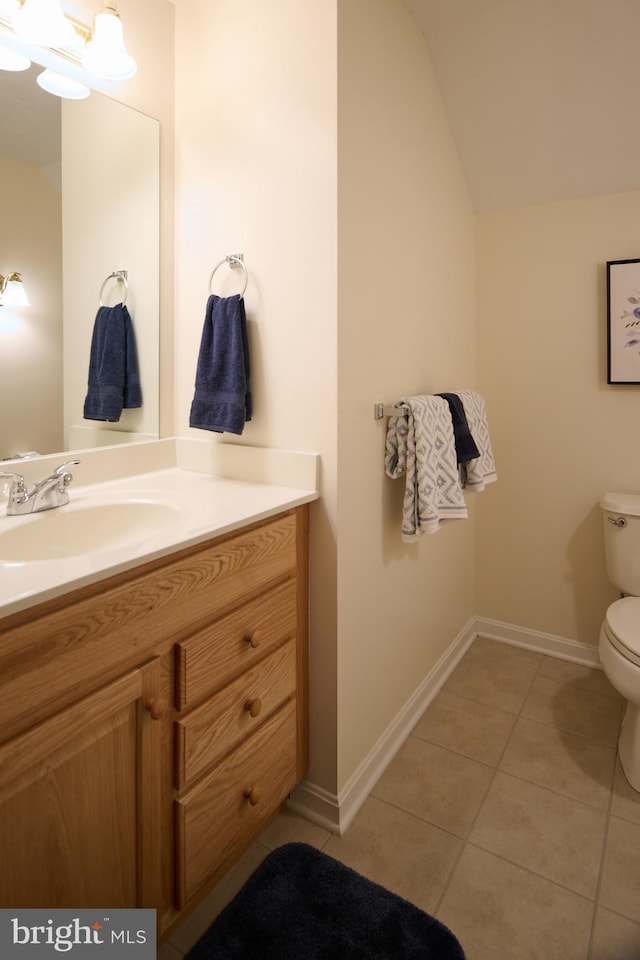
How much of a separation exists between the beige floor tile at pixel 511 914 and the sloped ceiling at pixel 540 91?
2.26 m

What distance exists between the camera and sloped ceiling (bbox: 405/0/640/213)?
166 centimetres

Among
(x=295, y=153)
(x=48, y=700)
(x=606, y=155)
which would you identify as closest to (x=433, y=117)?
(x=606, y=155)

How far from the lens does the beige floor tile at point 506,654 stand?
2.36 meters

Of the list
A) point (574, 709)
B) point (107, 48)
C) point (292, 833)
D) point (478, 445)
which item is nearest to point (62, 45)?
point (107, 48)

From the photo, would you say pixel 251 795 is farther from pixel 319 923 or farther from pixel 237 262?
pixel 237 262

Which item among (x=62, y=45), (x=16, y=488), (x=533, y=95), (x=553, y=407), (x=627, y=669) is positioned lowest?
(x=627, y=669)

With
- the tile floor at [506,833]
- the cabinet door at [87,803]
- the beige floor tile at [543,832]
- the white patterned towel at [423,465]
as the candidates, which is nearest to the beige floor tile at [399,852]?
the tile floor at [506,833]

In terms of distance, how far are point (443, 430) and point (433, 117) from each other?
1094 millimetres

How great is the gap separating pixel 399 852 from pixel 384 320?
143 cm

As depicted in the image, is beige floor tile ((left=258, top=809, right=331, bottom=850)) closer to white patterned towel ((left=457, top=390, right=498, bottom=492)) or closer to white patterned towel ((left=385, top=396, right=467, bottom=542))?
white patterned towel ((left=385, top=396, right=467, bottom=542))

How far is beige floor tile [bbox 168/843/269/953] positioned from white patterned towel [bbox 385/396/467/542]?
3.00 feet

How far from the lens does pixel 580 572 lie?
232 cm

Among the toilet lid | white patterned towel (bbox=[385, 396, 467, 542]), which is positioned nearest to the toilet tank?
the toilet lid

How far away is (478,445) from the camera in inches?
76.2
